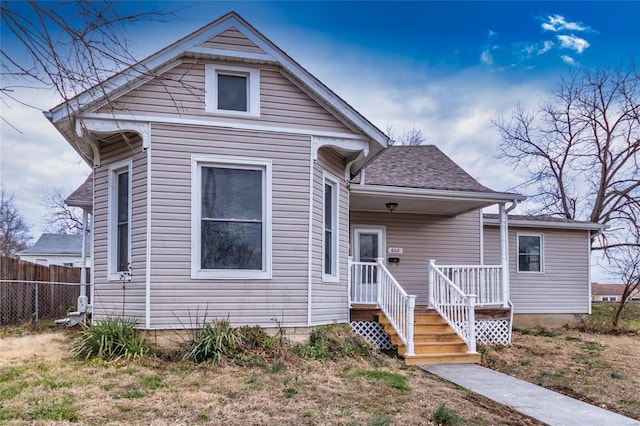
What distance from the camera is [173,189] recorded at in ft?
24.5

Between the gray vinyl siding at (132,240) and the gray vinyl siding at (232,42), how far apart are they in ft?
6.15

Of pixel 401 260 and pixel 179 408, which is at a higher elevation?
pixel 401 260

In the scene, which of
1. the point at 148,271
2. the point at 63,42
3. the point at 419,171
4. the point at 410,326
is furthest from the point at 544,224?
the point at 63,42

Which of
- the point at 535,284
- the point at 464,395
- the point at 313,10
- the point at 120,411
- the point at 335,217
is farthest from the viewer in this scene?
the point at 535,284

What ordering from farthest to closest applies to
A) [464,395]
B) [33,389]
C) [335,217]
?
1. [335,217]
2. [464,395]
3. [33,389]

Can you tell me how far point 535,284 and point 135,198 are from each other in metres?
10.8

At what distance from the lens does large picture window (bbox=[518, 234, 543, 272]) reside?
13.8 meters

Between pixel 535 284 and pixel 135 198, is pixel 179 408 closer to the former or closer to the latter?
pixel 135 198

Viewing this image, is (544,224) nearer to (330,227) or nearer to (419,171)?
(419,171)

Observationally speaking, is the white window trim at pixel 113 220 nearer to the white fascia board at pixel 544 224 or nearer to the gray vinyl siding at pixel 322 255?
the gray vinyl siding at pixel 322 255

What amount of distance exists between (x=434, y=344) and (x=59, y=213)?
88.0ft

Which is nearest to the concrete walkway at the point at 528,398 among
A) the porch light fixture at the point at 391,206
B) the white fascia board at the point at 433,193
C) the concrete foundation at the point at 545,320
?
the white fascia board at the point at 433,193

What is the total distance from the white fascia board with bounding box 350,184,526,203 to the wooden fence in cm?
755

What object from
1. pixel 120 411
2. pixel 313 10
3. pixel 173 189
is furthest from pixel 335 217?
pixel 120 411
